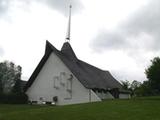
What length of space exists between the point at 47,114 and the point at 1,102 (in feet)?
68.8

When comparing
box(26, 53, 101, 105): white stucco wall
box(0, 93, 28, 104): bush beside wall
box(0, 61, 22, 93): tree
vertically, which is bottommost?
box(0, 93, 28, 104): bush beside wall

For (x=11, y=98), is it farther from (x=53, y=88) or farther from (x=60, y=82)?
(x=60, y=82)

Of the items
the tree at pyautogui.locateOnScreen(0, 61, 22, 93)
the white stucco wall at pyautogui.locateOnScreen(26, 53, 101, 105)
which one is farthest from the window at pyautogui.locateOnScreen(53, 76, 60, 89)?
the tree at pyautogui.locateOnScreen(0, 61, 22, 93)

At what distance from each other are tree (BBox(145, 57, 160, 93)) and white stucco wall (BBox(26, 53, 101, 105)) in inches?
733

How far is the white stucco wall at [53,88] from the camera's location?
3688 cm

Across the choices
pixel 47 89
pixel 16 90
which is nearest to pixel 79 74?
pixel 47 89

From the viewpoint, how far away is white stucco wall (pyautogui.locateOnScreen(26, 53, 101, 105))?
1452 inches

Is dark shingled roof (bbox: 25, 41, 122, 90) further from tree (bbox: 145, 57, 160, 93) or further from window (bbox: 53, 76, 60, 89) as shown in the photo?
tree (bbox: 145, 57, 160, 93)

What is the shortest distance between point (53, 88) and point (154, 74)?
19.8 m

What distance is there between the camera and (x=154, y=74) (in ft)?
169

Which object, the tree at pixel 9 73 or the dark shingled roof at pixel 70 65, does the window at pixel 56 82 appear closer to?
the dark shingled roof at pixel 70 65

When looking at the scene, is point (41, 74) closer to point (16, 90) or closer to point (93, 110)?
point (16, 90)

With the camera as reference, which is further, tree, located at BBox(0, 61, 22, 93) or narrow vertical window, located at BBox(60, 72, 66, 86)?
tree, located at BBox(0, 61, 22, 93)

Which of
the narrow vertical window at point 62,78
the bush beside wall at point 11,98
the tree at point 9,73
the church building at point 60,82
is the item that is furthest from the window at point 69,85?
the tree at point 9,73
